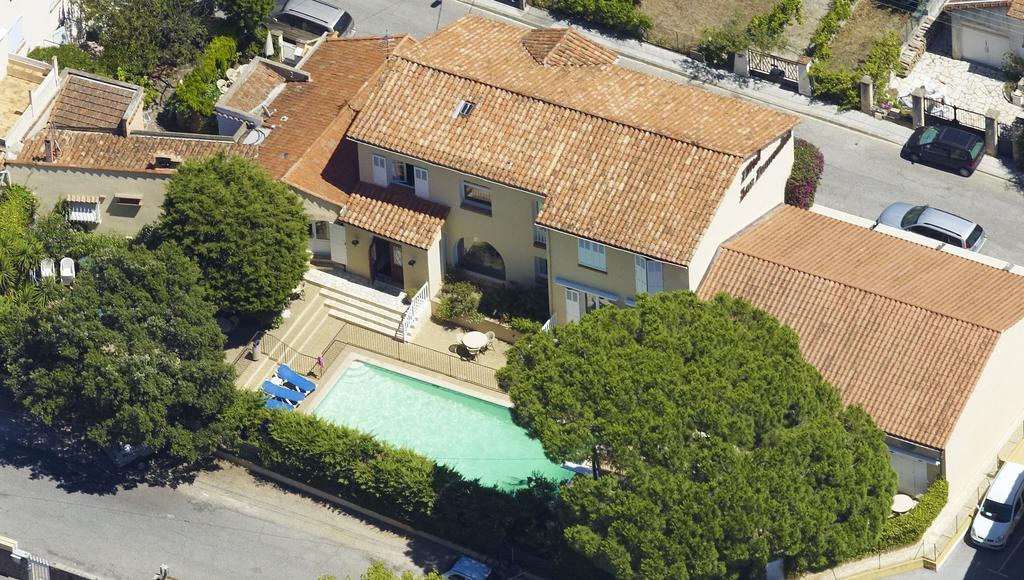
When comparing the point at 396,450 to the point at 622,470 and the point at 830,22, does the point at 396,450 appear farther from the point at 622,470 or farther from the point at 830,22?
the point at 830,22

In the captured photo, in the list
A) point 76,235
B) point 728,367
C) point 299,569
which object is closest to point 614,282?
point 728,367

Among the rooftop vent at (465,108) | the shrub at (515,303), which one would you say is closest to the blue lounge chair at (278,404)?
the shrub at (515,303)

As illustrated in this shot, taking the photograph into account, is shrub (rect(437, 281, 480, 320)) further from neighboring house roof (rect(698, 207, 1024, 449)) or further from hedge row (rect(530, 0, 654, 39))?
hedge row (rect(530, 0, 654, 39))

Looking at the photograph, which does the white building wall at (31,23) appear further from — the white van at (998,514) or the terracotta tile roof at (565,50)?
the white van at (998,514)

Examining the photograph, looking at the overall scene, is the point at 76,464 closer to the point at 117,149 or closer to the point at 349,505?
the point at 349,505

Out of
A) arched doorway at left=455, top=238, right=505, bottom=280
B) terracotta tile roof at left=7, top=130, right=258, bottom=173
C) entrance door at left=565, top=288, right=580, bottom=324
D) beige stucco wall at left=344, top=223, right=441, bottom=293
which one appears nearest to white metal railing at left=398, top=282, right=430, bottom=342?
beige stucco wall at left=344, top=223, right=441, bottom=293

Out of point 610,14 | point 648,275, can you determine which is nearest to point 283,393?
point 648,275
